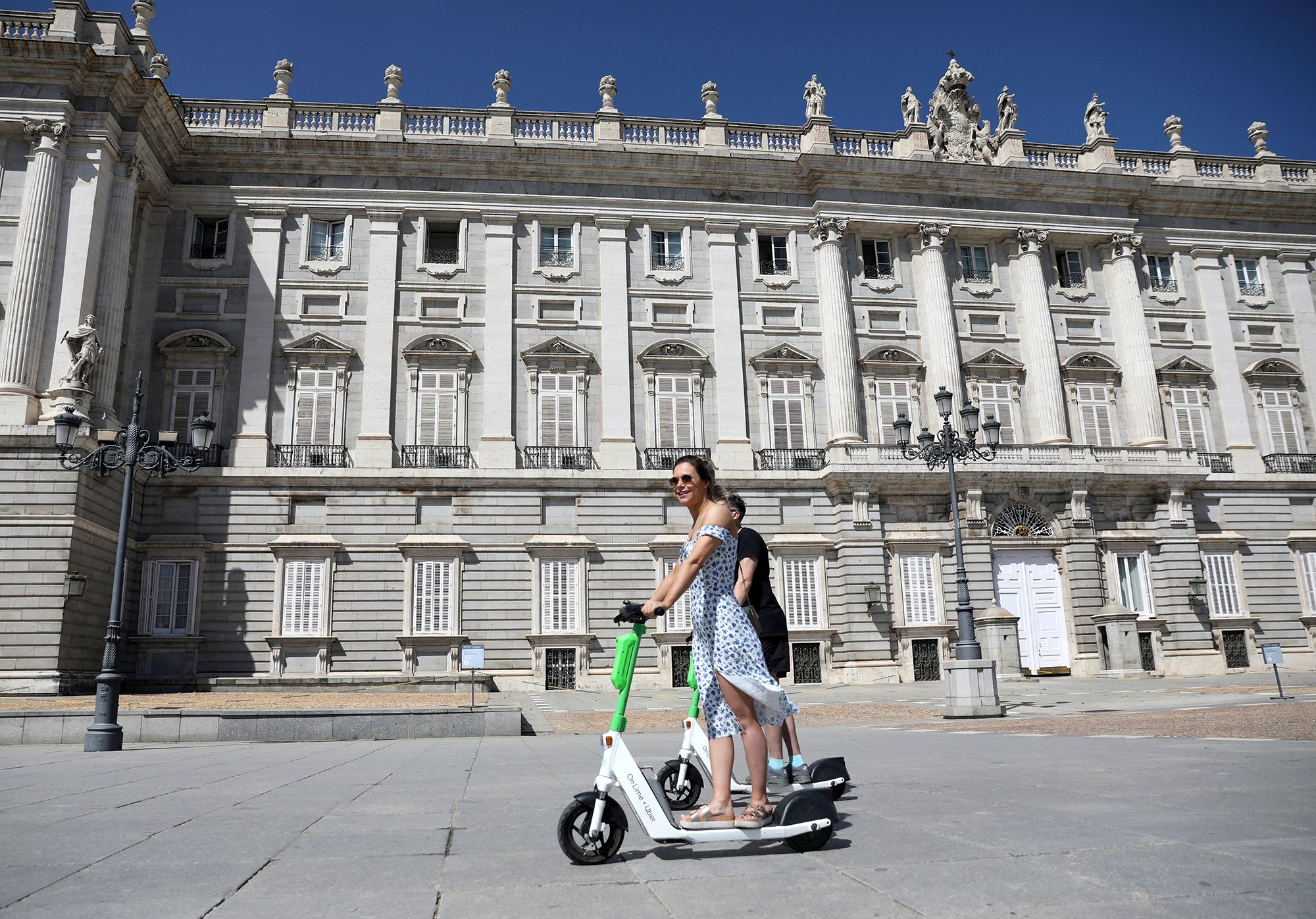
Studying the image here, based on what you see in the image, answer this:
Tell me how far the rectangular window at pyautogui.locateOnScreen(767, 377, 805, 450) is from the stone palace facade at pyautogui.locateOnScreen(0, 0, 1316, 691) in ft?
0.36

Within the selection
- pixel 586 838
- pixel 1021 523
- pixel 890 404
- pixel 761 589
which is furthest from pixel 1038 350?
pixel 586 838

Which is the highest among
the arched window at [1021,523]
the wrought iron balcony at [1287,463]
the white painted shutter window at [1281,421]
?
the white painted shutter window at [1281,421]

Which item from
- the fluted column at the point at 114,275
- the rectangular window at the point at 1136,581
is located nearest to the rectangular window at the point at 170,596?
the fluted column at the point at 114,275

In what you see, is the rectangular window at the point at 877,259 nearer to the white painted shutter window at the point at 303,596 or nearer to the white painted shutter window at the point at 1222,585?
the white painted shutter window at the point at 1222,585

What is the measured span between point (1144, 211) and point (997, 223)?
6.41 meters

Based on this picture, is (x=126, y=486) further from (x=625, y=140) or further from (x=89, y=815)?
(x=625, y=140)

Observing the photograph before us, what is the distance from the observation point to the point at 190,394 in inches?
1032

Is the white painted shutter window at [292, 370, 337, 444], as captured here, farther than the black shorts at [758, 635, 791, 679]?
Yes

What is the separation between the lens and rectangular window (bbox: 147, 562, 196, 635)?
24.6 m

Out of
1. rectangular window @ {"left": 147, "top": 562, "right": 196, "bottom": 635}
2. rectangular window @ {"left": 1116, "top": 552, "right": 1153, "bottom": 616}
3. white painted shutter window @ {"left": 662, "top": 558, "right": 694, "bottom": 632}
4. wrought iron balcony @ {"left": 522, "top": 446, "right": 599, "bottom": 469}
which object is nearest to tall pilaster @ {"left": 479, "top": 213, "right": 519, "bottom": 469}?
wrought iron balcony @ {"left": 522, "top": 446, "right": 599, "bottom": 469}

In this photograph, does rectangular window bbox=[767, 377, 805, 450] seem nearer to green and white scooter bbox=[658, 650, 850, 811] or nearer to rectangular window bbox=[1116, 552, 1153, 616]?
rectangular window bbox=[1116, 552, 1153, 616]

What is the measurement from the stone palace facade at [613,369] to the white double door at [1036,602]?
0.11 meters

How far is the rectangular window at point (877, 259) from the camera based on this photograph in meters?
30.3

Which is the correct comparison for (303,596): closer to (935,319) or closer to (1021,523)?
(935,319)
